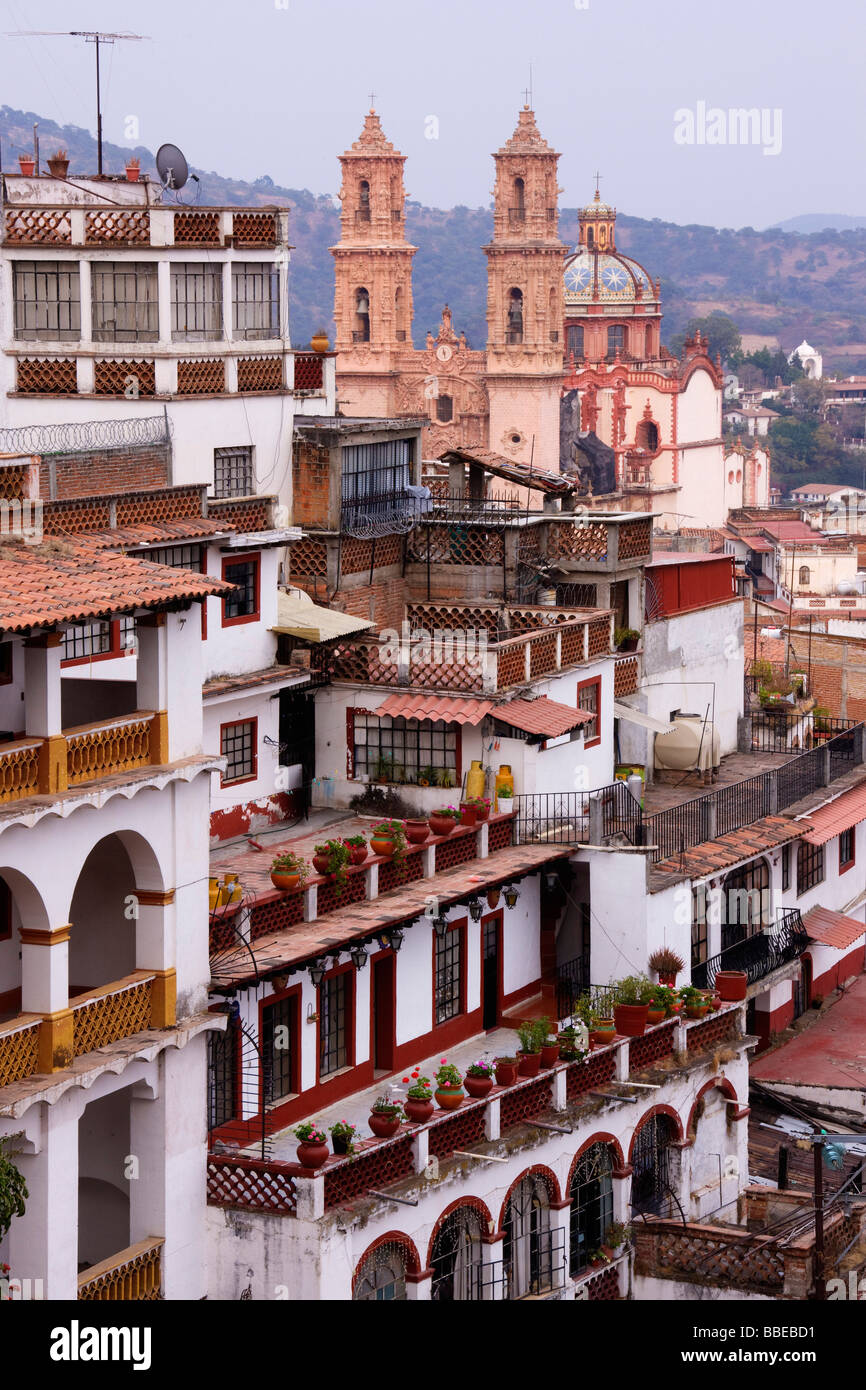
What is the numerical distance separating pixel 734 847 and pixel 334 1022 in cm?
957

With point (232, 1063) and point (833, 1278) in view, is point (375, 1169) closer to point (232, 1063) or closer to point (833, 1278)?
point (232, 1063)

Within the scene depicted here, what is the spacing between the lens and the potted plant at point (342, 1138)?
84.2ft

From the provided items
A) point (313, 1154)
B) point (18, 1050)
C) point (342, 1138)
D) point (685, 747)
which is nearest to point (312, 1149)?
point (313, 1154)

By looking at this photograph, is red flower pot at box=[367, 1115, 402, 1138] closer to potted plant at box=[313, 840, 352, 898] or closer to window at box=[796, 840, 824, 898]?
potted plant at box=[313, 840, 352, 898]

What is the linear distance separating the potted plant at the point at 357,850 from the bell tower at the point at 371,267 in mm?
97177

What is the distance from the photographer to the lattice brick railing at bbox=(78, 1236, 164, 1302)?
79.2 ft

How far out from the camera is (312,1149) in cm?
2500

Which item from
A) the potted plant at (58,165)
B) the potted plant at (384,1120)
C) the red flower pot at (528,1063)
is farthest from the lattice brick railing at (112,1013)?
the potted plant at (58,165)

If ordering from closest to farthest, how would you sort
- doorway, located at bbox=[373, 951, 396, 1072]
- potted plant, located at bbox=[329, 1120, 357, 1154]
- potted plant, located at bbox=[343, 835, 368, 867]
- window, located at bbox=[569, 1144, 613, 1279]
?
potted plant, located at bbox=[329, 1120, 357, 1154] → window, located at bbox=[569, 1144, 613, 1279] → potted plant, located at bbox=[343, 835, 368, 867] → doorway, located at bbox=[373, 951, 396, 1072]

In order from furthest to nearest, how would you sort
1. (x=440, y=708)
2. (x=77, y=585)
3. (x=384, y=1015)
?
(x=440, y=708) < (x=384, y=1015) < (x=77, y=585)

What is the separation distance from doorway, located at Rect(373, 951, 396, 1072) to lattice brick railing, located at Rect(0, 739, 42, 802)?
7.54 m

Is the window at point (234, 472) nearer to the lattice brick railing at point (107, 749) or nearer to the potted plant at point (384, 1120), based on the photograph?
the lattice brick railing at point (107, 749)

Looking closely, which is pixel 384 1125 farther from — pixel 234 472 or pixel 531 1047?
pixel 234 472

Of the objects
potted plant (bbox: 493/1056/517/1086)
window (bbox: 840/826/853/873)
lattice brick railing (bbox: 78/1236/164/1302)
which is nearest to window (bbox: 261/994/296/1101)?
potted plant (bbox: 493/1056/517/1086)
